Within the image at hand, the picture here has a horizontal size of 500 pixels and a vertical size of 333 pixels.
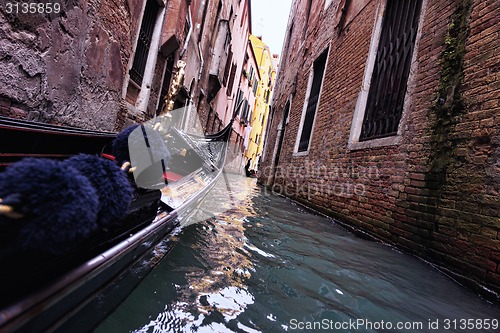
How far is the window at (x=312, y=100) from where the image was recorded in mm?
6938

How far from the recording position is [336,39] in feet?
19.8

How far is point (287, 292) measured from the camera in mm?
1828

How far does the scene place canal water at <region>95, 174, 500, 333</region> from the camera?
1.41 m

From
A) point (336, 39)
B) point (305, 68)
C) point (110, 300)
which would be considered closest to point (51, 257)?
point (110, 300)

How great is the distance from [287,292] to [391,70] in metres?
3.35

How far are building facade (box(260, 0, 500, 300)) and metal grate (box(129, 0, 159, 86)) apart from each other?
3.44 meters

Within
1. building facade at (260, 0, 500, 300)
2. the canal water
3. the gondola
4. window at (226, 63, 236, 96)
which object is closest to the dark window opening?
building facade at (260, 0, 500, 300)

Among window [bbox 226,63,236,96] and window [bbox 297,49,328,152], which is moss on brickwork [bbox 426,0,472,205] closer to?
window [bbox 297,49,328,152]

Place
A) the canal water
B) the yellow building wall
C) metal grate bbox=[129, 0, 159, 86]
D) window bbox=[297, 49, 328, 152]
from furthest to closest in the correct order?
1. the yellow building wall
2. window bbox=[297, 49, 328, 152]
3. metal grate bbox=[129, 0, 159, 86]
4. the canal water

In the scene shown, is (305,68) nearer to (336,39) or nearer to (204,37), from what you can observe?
(336,39)

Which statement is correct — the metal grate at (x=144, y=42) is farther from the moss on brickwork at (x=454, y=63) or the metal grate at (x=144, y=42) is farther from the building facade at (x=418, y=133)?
the moss on brickwork at (x=454, y=63)

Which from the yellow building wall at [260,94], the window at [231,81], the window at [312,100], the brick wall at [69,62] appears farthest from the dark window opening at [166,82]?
the yellow building wall at [260,94]

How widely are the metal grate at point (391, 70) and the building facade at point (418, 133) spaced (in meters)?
0.02

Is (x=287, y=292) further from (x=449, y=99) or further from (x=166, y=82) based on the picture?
(x=166, y=82)
